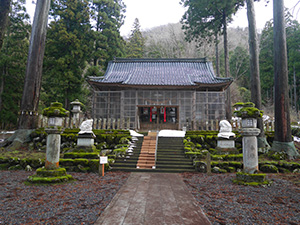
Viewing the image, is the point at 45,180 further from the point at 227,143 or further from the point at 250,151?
the point at 227,143

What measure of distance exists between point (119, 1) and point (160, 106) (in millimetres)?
15819

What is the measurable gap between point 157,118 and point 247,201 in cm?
1179

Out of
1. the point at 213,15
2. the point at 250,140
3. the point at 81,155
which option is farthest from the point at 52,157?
the point at 213,15

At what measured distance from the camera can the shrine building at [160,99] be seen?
1435 cm

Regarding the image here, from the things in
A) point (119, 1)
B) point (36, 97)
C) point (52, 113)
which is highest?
point (119, 1)

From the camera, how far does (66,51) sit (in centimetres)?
1734

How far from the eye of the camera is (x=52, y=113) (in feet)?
18.6

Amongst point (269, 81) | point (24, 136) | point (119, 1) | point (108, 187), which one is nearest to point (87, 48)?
point (119, 1)

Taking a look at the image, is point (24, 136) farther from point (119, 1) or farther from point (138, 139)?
point (119, 1)

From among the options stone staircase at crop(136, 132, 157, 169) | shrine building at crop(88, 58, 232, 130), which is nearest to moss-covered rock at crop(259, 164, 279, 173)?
stone staircase at crop(136, 132, 157, 169)

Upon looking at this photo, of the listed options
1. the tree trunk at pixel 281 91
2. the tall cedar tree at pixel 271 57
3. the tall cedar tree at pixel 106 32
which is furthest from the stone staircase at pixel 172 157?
the tall cedar tree at pixel 271 57

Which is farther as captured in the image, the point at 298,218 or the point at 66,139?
the point at 66,139

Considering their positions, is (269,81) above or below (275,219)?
above

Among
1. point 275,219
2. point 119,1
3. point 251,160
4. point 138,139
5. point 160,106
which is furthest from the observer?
point 119,1
